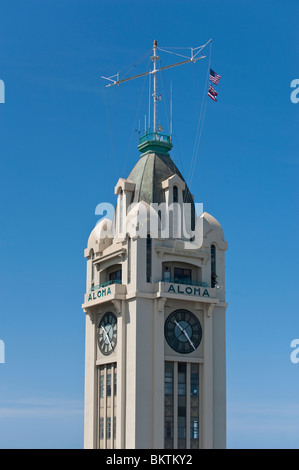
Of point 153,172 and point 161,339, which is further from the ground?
point 153,172

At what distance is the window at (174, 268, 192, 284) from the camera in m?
91.2

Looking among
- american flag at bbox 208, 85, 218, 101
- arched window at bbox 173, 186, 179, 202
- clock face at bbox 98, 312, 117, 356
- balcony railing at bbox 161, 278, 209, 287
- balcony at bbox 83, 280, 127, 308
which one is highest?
american flag at bbox 208, 85, 218, 101

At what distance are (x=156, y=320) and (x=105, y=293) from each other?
6143mm

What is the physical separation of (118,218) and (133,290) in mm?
9238

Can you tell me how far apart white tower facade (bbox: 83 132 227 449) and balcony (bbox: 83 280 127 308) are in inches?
3.7

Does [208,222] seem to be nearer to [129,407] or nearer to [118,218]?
[118,218]

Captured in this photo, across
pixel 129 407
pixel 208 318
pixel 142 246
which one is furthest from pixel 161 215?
pixel 129 407

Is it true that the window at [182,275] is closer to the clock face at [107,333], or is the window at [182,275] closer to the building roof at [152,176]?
the building roof at [152,176]

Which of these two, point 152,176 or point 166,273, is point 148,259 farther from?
point 152,176

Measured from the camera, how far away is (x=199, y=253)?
91750 mm

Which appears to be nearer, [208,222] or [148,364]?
[148,364]

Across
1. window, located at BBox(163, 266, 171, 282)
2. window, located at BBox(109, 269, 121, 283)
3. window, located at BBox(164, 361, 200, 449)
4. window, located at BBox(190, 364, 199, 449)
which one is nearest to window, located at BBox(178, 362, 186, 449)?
window, located at BBox(164, 361, 200, 449)

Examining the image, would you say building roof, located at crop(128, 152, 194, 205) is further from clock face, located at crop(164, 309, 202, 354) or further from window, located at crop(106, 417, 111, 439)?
window, located at crop(106, 417, 111, 439)

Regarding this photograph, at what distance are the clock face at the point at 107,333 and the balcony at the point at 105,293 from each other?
1.90 m
